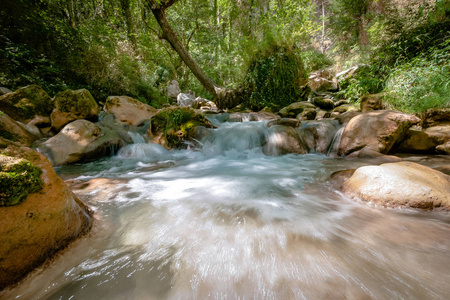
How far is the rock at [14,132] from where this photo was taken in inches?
136

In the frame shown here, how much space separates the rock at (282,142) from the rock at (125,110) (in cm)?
443

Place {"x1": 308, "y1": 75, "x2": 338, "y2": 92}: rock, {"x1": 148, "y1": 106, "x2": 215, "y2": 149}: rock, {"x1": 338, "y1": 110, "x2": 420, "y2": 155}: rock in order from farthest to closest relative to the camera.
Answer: {"x1": 308, "y1": 75, "x2": 338, "y2": 92}: rock
{"x1": 148, "y1": 106, "x2": 215, "y2": 149}: rock
{"x1": 338, "y1": 110, "x2": 420, "y2": 155}: rock

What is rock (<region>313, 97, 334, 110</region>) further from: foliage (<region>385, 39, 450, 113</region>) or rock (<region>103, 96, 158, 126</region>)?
rock (<region>103, 96, 158, 126</region>)

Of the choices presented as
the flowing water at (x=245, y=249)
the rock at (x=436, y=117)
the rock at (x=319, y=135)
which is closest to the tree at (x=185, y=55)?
the rock at (x=319, y=135)

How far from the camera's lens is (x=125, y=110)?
614cm

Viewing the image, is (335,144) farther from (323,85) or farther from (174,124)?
(323,85)

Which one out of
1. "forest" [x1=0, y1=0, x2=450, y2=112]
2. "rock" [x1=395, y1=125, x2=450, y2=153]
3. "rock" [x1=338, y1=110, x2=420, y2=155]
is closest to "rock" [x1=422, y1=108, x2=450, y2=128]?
"forest" [x1=0, y1=0, x2=450, y2=112]

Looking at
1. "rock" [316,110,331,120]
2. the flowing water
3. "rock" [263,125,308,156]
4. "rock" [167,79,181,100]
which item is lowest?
the flowing water

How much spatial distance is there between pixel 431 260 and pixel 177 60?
16.9 m

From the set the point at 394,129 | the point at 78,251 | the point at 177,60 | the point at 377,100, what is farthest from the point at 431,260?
the point at 177,60

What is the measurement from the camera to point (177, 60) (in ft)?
49.0

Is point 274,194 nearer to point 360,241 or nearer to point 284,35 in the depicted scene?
point 360,241

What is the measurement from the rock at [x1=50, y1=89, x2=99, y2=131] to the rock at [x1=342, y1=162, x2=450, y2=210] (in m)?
6.45

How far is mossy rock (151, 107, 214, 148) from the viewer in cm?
493
